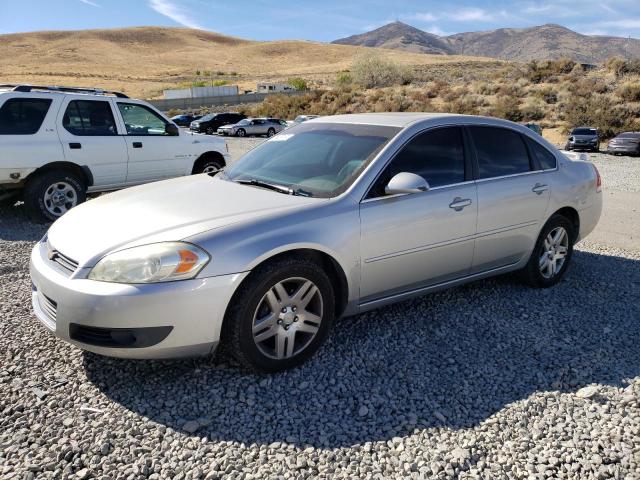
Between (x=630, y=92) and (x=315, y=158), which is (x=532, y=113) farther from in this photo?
(x=315, y=158)

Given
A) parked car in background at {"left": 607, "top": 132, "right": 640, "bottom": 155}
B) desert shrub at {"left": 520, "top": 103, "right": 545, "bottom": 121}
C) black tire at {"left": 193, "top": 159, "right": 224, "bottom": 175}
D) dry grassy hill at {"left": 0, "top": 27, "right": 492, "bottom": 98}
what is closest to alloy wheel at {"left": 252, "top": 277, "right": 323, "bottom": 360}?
black tire at {"left": 193, "top": 159, "right": 224, "bottom": 175}

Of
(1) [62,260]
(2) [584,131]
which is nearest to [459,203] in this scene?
(1) [62,260]

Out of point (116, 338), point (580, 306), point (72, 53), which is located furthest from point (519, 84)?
point (72, 53)

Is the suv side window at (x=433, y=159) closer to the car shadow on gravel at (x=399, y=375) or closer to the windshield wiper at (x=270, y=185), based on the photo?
the windshield wiper at (x=270, y=185)

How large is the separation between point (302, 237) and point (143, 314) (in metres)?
1.02

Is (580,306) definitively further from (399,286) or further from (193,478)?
(193,478)

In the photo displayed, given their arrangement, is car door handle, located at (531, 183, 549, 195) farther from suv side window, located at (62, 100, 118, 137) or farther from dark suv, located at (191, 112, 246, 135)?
dark suv, located at (191, 112, 246, 135)

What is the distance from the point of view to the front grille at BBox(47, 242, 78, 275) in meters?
3.21

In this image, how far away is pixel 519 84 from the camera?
1558 inches

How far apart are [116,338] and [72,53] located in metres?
130

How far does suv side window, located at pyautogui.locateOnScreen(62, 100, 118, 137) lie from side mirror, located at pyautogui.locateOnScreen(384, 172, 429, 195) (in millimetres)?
5579

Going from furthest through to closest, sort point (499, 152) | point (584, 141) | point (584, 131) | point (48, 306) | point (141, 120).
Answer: point (584, 131) → point (584, 141) → point (141, 120) → point (499, 152) → point (48, 306)

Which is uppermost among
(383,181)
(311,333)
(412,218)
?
(383,181)

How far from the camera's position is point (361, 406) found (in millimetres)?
3137
